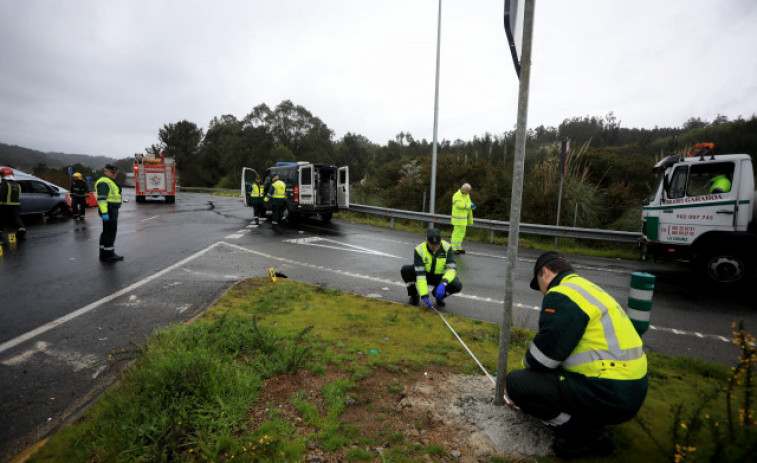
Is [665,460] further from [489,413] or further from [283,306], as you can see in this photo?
[283,306]

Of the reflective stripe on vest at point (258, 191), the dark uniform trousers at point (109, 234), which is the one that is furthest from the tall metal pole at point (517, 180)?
the reflective stripe on vest at point (258, 191)

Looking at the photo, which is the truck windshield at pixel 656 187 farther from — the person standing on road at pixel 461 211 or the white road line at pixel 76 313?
the white road line at pixel 76 313

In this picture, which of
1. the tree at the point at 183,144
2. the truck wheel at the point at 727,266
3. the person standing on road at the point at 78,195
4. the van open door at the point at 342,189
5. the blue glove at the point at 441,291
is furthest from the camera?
the tree at the point at 183,144

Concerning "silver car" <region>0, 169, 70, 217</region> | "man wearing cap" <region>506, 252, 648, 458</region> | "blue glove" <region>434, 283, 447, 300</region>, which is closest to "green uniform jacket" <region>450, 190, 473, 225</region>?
"blue glove" <region>434, 283, 447, 300</region>

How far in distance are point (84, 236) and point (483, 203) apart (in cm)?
1366

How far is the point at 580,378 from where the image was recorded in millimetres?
2363

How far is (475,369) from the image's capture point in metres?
3.47

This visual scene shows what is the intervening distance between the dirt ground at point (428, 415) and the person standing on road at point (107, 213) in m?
6.68

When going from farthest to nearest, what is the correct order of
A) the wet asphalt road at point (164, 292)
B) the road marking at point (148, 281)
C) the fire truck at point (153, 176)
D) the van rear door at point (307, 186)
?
1. the fire truck at point (153, 176)
2. the van rear door at point (307, 186)
3. the road marking at point (148, 281)
4. the wet asphalt road at point (164, 292)

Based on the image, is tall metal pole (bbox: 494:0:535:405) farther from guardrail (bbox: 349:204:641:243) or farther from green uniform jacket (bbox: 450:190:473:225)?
guardrail (bbox: 349:204:641:243)

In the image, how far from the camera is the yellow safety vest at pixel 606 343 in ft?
7.45

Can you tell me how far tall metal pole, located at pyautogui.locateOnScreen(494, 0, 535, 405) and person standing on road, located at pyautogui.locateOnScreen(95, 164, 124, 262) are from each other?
8.00m

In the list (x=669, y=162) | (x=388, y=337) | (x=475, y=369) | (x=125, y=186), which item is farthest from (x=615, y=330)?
(x=125, y=186)

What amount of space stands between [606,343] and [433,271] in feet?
11.1
